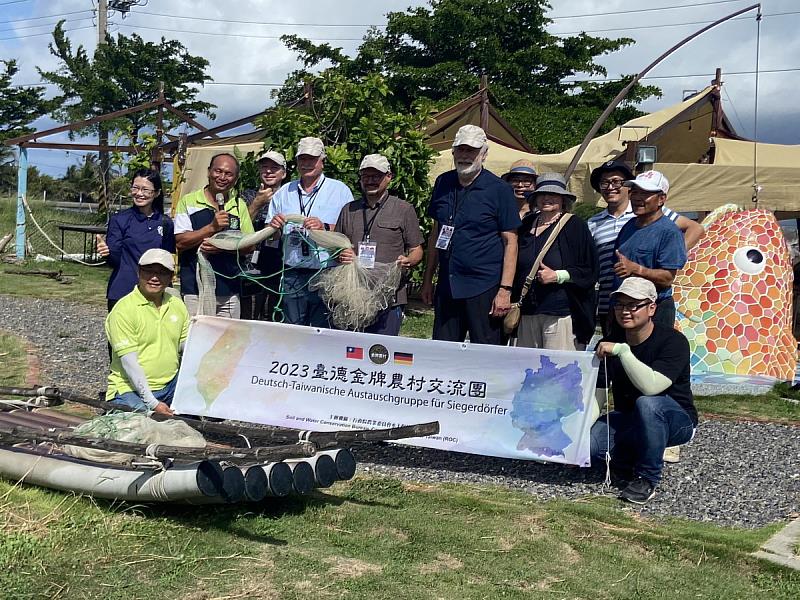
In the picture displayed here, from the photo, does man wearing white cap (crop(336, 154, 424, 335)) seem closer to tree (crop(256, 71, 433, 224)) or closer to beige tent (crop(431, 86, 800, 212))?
tree (crop(256, 71, 433, 224))

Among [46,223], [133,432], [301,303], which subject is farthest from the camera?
[46,223]

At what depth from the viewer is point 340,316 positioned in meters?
6.35

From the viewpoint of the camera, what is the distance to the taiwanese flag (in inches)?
244

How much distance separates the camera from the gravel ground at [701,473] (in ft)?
18.2

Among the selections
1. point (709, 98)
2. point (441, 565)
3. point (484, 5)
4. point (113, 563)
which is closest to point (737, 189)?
point (709, 98)

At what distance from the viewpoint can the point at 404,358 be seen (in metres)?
6.11

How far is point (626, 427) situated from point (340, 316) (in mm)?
2090

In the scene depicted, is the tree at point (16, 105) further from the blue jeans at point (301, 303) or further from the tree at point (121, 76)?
the blue jeans at point (301, 303)

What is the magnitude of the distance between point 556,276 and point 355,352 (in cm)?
147

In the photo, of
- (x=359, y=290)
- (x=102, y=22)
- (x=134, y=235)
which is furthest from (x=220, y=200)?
(x=102, y=22)

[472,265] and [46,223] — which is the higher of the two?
[46,223]

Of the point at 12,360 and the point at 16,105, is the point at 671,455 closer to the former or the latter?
the point at 12,360

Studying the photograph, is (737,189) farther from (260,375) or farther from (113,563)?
(113,563)

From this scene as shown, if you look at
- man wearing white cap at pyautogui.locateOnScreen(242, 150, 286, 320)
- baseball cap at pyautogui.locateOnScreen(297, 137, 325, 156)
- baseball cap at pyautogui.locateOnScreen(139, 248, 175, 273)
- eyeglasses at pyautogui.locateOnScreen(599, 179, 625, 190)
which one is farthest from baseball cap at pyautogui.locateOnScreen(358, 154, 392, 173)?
eyeglasses at pyautogui.locateOnScreen(599, 179, 625, 190)
